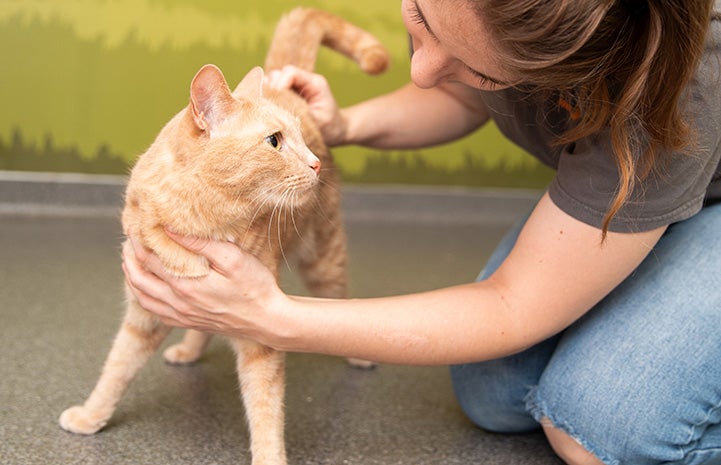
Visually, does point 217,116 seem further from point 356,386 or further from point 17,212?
point 17,212

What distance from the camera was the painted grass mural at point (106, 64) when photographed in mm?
2391

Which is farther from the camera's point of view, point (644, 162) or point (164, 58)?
point (164, 58)

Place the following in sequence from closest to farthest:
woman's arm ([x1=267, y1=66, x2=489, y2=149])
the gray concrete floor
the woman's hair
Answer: the woman's hair → the gray concrete floor → woman's arm ([x1=267, y1=66, x2=489, y2=149])

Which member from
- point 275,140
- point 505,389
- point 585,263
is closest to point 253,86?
point 275,140

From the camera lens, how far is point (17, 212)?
2.38m

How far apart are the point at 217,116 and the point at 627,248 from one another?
57 cm

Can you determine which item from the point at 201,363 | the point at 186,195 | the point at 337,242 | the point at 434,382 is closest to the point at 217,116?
the point at 186,195

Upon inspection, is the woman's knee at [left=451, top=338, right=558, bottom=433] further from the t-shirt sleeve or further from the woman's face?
the woman's face

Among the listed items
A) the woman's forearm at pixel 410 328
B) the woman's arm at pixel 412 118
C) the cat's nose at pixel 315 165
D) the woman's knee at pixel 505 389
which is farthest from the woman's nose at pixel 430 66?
the woman's knee at pixel 505 389

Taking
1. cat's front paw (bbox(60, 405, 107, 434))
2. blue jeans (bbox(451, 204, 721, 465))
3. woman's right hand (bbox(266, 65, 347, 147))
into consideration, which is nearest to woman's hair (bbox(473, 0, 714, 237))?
blue jeans (bbox(451, 204, 721, 465))

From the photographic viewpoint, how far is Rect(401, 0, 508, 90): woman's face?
0.80m

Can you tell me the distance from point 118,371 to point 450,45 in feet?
2.34

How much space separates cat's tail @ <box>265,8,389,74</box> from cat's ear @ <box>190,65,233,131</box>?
0.47m

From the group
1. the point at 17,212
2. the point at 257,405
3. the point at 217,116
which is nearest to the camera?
the point at 217,116
